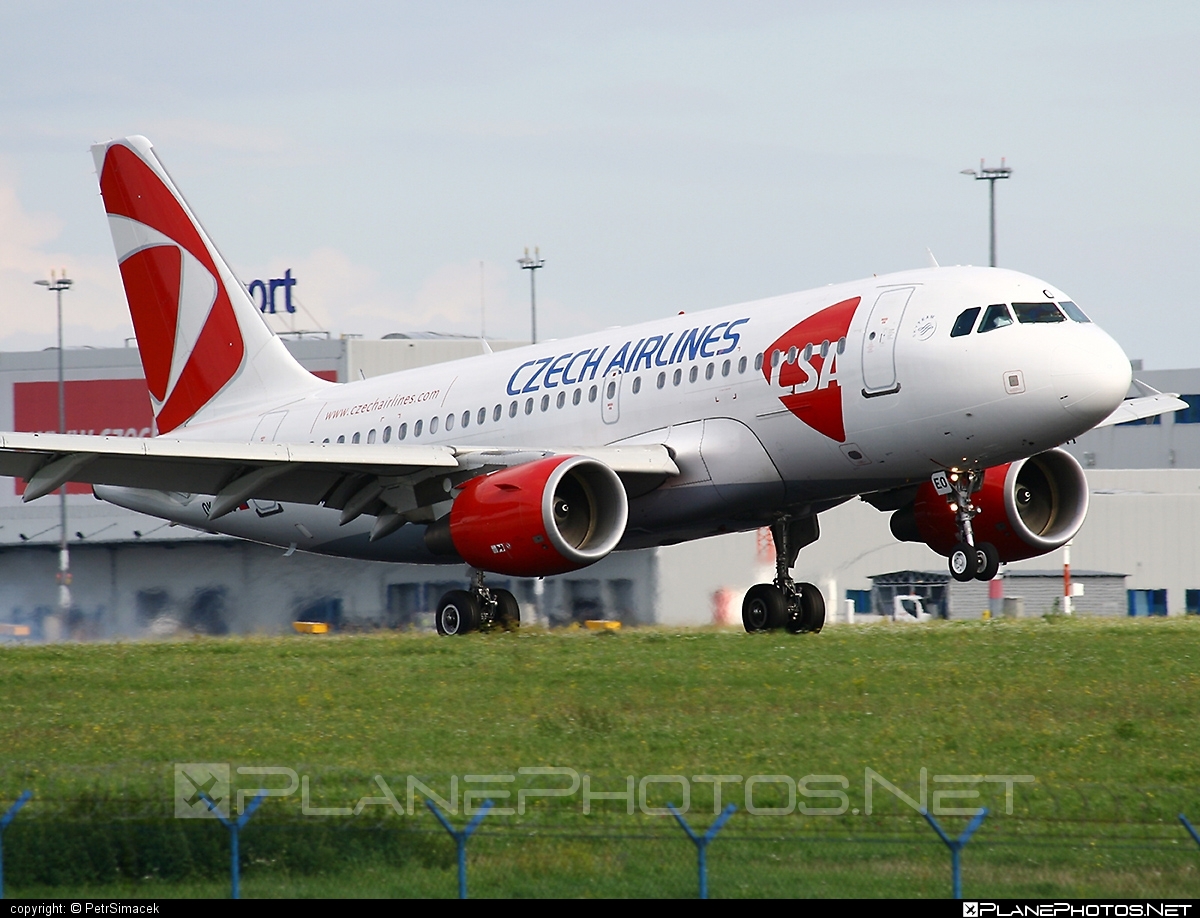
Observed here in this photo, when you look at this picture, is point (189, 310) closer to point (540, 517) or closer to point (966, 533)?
point (540, 517)

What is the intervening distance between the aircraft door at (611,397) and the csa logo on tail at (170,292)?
34.0ft

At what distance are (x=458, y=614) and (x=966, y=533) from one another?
27.3ft

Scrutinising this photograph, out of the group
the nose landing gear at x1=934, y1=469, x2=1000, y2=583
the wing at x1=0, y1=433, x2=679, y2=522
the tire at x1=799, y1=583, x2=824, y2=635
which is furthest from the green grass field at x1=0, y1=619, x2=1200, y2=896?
the wing at x1=0, y1=433, x2=679, y2=522

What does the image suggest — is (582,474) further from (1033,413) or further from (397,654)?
(1033,413)

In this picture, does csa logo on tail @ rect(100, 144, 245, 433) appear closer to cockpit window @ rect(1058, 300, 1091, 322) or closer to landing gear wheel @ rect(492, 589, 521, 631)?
landing gear wheel @ rect(492, 589, 521, 631)

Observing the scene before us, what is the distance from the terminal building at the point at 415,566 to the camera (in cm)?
A: 3866

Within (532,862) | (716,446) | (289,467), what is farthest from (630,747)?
Result: (289,467)

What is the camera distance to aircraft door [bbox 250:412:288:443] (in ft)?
108

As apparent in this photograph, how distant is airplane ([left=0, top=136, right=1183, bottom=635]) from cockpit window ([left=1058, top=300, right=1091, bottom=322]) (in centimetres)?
4

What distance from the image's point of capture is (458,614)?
89.1 ft

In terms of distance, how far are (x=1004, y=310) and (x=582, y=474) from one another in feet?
21.7

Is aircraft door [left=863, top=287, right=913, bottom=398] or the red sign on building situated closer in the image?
aircraft door [left=863, top=287, right=913, bottom=398]

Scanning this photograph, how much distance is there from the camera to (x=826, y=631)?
2845 centimetres

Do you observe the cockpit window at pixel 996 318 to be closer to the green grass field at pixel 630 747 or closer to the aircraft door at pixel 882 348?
the aircraft door at pixel 882 348
